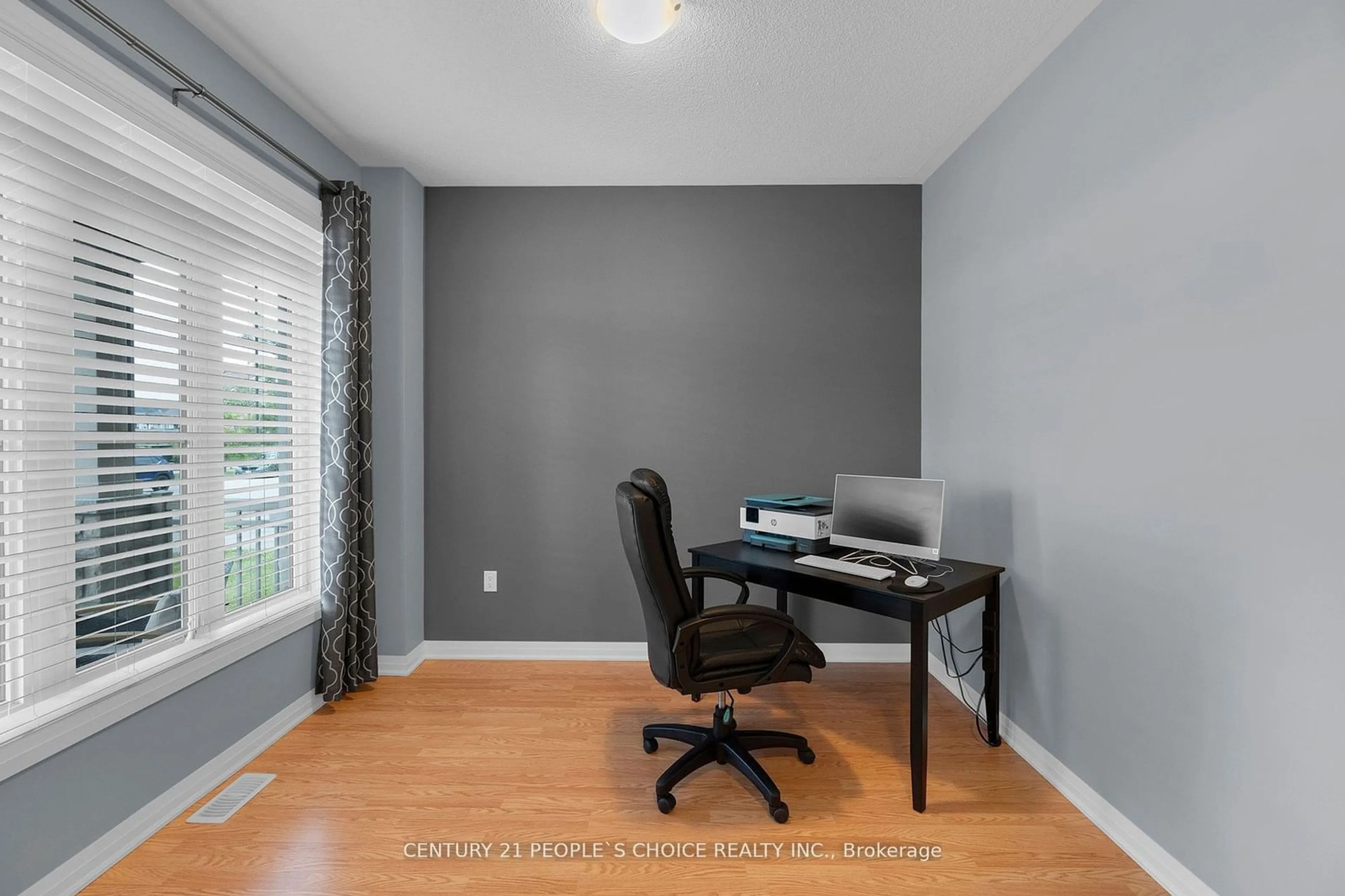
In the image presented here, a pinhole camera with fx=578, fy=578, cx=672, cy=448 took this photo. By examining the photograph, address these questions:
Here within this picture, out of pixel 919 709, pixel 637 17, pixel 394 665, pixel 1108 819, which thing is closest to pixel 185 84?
pixel 637 17

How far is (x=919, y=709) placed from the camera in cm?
189

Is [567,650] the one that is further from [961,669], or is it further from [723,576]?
[961,669]

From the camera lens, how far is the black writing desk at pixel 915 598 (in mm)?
1892

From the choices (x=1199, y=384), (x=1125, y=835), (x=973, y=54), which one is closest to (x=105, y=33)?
(x=973, y=54)

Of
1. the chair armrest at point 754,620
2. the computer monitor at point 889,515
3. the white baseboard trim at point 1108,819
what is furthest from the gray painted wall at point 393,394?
the white baseboard trim at point 1108,819

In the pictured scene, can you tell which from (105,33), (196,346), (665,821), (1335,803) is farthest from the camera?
(196,346)

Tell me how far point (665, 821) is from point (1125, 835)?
139 cm

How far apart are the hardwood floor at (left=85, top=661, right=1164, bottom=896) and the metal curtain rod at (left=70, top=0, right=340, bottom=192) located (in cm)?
236

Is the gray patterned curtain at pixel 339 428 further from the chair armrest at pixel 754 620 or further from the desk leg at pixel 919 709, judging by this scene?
the desk leg at pixel 919 709

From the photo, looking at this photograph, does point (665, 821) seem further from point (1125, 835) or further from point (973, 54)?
point (973, 54)

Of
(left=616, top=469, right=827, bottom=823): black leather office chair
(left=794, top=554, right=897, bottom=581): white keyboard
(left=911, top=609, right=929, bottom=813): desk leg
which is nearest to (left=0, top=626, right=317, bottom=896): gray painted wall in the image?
(left=616, top=469, right=827, bottom=823): black leather office chair

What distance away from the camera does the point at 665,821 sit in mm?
1867

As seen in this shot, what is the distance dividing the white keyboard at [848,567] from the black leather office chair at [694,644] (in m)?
0.34

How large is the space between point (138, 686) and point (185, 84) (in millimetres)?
1926
